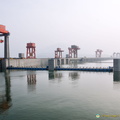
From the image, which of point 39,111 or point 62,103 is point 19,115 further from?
point 62,103

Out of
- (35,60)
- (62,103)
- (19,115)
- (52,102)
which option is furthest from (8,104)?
(35,60)

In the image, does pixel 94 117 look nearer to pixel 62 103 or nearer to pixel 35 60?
pixel 62 103

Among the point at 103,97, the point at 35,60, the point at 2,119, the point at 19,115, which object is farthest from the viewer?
the point at 35,60

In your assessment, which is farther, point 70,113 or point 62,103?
point 62,103

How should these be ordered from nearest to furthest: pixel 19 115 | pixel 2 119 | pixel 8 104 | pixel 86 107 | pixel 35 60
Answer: pixel 2 119, pixel 19 115, pixel 86 107, pixel 8 104, pixel 35 60

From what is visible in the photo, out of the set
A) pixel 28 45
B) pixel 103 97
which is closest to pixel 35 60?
pixel 28 45

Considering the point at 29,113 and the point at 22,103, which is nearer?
the point at 29,113

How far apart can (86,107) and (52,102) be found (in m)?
5.14

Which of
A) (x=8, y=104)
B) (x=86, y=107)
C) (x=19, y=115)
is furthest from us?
(x=8, y=104)

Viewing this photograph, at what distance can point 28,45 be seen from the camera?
385 feet

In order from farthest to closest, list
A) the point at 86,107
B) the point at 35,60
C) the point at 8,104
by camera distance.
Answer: the point at 35,60
the point at 8,104
the point at 86,107

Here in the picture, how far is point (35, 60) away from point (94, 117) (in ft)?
325

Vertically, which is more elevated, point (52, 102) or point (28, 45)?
point (28, 45)

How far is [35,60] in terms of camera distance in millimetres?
113000
